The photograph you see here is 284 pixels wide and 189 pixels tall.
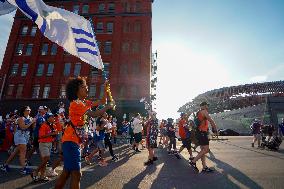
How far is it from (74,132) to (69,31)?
2753 millimetres

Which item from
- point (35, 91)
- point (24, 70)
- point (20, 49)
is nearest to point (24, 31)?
point (20, 49)

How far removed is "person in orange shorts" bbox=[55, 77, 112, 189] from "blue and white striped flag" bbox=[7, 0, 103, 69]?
150 cm

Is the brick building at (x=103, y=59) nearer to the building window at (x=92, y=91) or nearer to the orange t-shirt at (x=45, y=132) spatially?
the building window at (x=92, y=91)

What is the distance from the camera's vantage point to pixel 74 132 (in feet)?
11.9

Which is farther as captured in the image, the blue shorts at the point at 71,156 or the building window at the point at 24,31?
the building window at the point at 24,31

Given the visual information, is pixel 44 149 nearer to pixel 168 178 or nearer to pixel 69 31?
pixel 69 31

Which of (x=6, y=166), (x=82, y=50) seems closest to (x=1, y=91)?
(x=6, y=166)

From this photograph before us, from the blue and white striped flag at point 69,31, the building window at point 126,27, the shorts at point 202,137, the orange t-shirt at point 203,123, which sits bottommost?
the shorts at point 202,137

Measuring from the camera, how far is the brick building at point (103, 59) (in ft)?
115

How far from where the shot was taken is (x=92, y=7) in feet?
131

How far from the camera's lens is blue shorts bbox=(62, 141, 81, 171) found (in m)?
3.44

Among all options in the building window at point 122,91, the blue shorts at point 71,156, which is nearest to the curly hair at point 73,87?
the blue shorts at point 71,156

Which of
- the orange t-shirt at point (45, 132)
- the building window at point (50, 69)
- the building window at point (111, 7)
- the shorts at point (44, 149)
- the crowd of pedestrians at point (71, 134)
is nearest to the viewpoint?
the crowd of pedestrians at point (71, 134)

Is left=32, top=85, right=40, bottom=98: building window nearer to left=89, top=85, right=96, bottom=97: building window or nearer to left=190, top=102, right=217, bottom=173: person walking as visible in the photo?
left=89, top=85, right=96, bottom=97: building window
